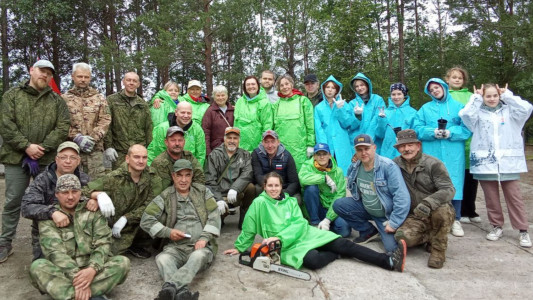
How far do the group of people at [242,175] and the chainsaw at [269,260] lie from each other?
0.09 metres

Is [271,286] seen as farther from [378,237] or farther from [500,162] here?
[500,162]

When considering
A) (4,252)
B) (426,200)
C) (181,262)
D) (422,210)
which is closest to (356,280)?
(422,210)

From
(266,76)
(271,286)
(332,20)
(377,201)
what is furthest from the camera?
(332,20)

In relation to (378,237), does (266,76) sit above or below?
above

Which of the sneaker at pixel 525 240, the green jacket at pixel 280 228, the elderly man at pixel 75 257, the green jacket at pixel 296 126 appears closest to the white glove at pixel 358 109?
the green jacket at pixel 296 126

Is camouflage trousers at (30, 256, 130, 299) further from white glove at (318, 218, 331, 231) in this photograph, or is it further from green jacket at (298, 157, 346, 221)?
green jacket at (298, 157, 346, 221)

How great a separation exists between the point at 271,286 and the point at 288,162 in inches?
84.4

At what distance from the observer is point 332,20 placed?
1894cm

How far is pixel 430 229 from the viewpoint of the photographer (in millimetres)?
4109

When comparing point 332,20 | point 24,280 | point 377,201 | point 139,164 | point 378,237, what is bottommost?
point 378,237

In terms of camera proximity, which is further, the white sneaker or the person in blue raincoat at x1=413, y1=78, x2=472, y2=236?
the person in blue raincoat at x1=413, y1=78, x2=472, y2=236

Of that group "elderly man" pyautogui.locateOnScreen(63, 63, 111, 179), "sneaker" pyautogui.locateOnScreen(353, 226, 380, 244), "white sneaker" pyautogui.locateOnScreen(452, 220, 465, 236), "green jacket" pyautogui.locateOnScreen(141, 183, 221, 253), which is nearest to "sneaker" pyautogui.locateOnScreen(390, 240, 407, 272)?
"sneaker" pyautogui.locateOnScreen(353, 226, 380, 244)

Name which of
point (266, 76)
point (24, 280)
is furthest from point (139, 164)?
point (266, 76)

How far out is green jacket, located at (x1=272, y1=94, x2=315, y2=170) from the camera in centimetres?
566
